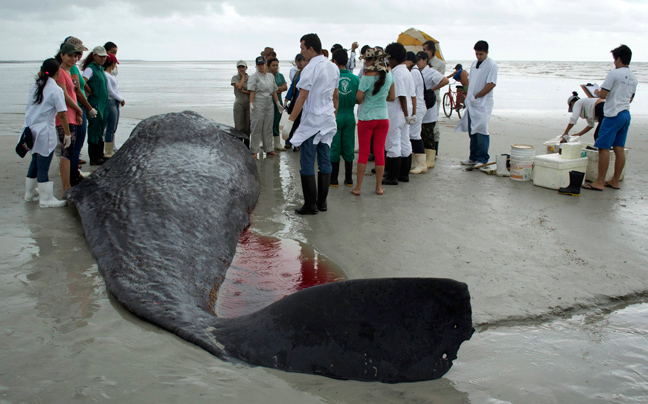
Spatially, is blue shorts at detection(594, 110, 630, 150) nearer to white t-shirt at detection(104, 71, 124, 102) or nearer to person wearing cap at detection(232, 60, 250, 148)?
person wearing cap at detection(232, 60, 250, 148)

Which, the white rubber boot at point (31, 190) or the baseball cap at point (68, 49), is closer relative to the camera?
the white rubber boot at point (31, 190)

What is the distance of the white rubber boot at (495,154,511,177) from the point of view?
8469mm

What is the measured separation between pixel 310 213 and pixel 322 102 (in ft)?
4.73

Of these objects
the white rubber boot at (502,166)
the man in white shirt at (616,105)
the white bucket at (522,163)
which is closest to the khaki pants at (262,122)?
the white rubber boot at (502,166)

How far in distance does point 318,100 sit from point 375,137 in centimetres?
138

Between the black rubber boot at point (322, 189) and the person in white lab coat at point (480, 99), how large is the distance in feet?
12.2

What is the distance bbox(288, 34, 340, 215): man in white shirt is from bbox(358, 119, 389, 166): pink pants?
→ 2.94 ft

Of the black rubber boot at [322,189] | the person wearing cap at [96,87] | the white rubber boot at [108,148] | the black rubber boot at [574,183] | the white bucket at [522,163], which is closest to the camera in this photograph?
the black rubber boot at [322,189]

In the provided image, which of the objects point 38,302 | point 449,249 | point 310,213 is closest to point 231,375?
point 38,302

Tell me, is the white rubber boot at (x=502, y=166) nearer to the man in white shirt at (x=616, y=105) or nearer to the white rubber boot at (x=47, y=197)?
the man in white shirt at (x=616, y=105)

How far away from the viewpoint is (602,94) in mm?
7336

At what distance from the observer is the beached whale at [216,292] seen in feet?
8.15

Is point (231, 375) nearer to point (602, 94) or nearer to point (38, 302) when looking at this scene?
point (38, 302)

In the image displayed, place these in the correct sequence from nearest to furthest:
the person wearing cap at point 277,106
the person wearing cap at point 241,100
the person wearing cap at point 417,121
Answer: the person wearing cap at point 417,121 → the person wearing cap at point 277,106 → the person wearing cap at point 241,100
